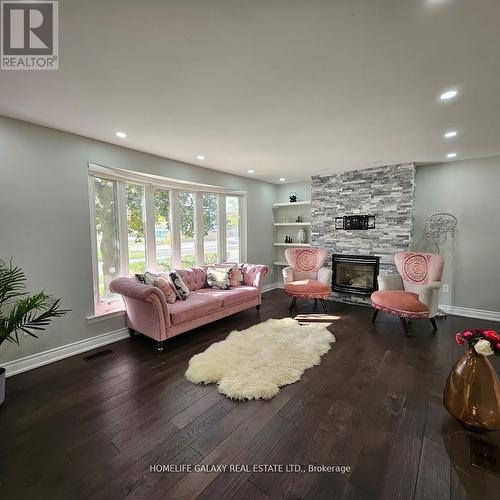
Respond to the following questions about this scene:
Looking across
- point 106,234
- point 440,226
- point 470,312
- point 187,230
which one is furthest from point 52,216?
point 470,312

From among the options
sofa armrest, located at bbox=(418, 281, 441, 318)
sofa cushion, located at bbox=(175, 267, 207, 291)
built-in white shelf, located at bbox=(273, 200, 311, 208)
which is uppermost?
built-in white shelf, located at bbox=(273, 200, 311, 208)

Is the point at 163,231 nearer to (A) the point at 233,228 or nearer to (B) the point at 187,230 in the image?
(B) the point at 187,230

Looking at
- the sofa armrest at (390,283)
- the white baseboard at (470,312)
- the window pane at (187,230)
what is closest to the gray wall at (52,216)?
the window pane at (187,230)

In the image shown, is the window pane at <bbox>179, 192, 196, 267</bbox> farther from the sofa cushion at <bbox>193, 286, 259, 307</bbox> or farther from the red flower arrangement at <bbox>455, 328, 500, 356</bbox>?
the red flower arrangement at <bbox>455, 328, 500, 356</bbox>

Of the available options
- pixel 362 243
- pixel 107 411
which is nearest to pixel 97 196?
pixel 107 411

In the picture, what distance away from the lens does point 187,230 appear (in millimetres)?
4363

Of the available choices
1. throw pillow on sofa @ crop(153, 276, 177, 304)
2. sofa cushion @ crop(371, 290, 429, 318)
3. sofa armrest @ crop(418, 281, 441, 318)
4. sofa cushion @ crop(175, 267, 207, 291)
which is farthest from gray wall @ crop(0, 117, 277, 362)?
sofa armrest @ crop(418, 281, 441, 318)

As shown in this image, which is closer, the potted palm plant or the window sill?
the potted palm plant

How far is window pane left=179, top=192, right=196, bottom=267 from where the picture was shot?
4273 millimetres

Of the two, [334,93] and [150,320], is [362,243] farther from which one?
[150,320]

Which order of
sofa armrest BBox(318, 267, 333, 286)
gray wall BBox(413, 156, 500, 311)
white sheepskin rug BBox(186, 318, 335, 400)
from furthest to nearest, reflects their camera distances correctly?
sofa armrest BBox(318, 267, 333, 286) → gray wall BBox(413, 156, 500, 311) → white sheepskin rug BBox(186, 318, 335, 400)

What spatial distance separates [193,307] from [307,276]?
247 centimetres

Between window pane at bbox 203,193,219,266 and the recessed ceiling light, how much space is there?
3543 mm
